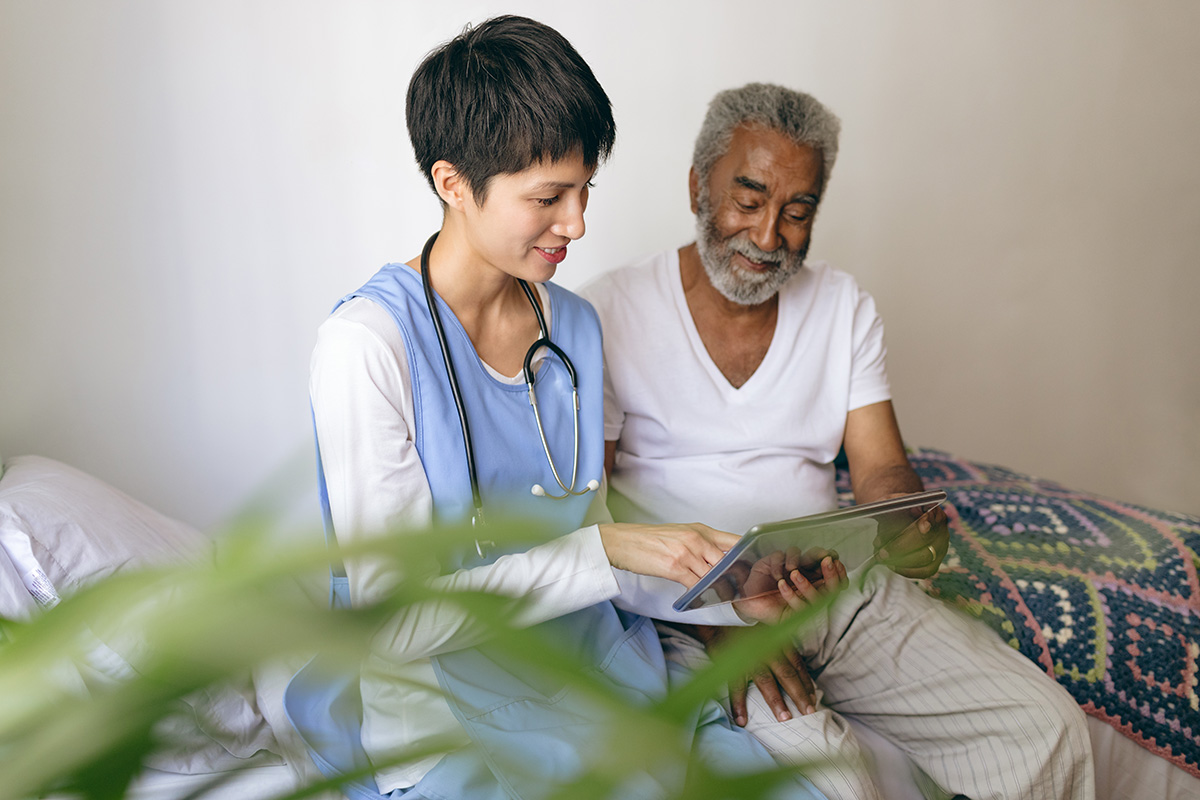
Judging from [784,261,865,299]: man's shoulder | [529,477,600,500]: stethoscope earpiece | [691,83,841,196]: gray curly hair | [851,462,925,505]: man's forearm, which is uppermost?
[691,83,841,196]: gray curly hair

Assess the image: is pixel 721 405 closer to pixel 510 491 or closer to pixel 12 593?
pixel 510 491

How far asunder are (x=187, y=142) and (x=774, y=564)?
1.52 metres

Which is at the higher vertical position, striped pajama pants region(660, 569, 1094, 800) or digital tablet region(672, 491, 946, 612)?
digital tablet region(672, 491, 946, 612)

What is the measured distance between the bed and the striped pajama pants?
7 centimetres

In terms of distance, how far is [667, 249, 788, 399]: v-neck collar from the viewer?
164 centimetres

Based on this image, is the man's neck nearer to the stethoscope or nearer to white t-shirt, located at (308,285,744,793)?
the stethoscope

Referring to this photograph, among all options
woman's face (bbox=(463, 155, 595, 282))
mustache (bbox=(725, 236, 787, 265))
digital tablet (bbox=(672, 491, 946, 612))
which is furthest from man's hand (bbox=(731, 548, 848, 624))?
mustache (bbox=(725, 236, 787, 265))

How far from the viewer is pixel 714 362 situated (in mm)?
1668

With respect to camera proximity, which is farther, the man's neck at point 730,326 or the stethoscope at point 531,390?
the man's neck at point 730,326

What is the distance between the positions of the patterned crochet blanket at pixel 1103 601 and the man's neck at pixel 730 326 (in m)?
0.52

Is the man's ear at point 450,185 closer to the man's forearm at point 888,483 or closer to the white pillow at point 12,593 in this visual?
the white pillow at point 12,593

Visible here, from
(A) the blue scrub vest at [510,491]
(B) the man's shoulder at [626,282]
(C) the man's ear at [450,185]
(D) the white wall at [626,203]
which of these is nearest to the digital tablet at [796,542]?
(A) the blue scrub vest at [510,491]

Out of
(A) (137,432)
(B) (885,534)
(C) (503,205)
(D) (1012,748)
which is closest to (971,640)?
(D) (1012,748)

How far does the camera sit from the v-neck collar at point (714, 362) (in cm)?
164
